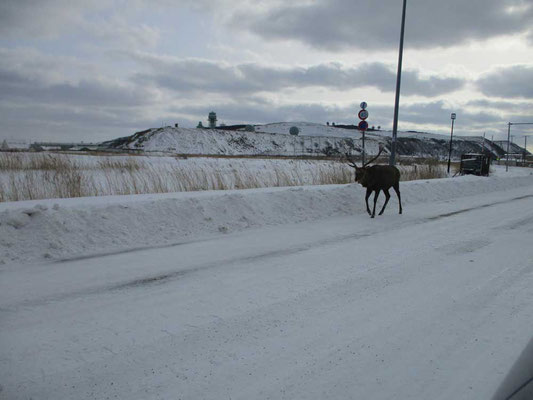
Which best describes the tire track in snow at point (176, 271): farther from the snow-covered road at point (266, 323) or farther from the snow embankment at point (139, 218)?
the snow embankment at point (139, 218)

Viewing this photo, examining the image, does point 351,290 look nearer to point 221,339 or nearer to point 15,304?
point 221,339

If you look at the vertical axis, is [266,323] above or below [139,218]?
below

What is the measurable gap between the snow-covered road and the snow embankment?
0.63m

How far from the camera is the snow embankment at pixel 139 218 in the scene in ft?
18.3

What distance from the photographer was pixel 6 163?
44.1 feet

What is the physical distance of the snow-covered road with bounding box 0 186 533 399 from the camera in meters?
2.54

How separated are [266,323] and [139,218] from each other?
Answer: 422 centimetres

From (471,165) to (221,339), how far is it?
33.2 metres

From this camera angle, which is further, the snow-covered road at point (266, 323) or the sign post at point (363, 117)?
the sign post at point (363, 117)

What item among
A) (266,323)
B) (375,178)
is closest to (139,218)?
(266,323)

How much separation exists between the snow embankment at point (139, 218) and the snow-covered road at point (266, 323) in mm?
629

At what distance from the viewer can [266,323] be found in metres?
3.37

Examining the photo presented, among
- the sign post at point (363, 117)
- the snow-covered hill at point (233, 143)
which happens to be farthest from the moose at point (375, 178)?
the snow-covered hill at point (233, 143)

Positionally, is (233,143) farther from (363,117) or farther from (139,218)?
(139,218)
